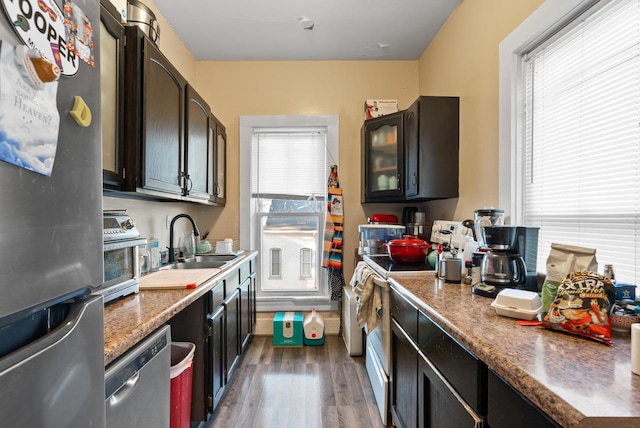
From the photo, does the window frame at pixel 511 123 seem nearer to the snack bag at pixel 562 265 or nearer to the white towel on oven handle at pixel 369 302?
the snack bag at pixel 562 265

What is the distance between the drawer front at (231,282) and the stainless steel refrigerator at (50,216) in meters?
1.40

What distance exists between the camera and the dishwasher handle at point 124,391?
875 mm

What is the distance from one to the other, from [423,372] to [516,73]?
5.41 ft

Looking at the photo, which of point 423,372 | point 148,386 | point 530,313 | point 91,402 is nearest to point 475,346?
point 530,313

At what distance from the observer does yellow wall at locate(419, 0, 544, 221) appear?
6.34 ft

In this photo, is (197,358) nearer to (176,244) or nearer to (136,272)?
(136,272)

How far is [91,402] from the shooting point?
678 mm

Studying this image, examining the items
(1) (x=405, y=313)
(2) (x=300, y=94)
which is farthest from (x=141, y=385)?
(2) (x=300, y=94)

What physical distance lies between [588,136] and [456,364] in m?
1.13

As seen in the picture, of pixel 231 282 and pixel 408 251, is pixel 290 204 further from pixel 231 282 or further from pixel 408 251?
pixel 408 251

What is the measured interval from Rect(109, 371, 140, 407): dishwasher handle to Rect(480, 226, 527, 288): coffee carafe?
4.57 feet

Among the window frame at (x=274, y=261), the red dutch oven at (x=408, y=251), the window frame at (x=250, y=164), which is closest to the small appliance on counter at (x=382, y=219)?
the window frame at (x=250, y=164)

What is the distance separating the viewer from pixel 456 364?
104 cm

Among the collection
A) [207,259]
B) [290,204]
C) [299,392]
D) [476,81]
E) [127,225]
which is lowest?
[299,392]
